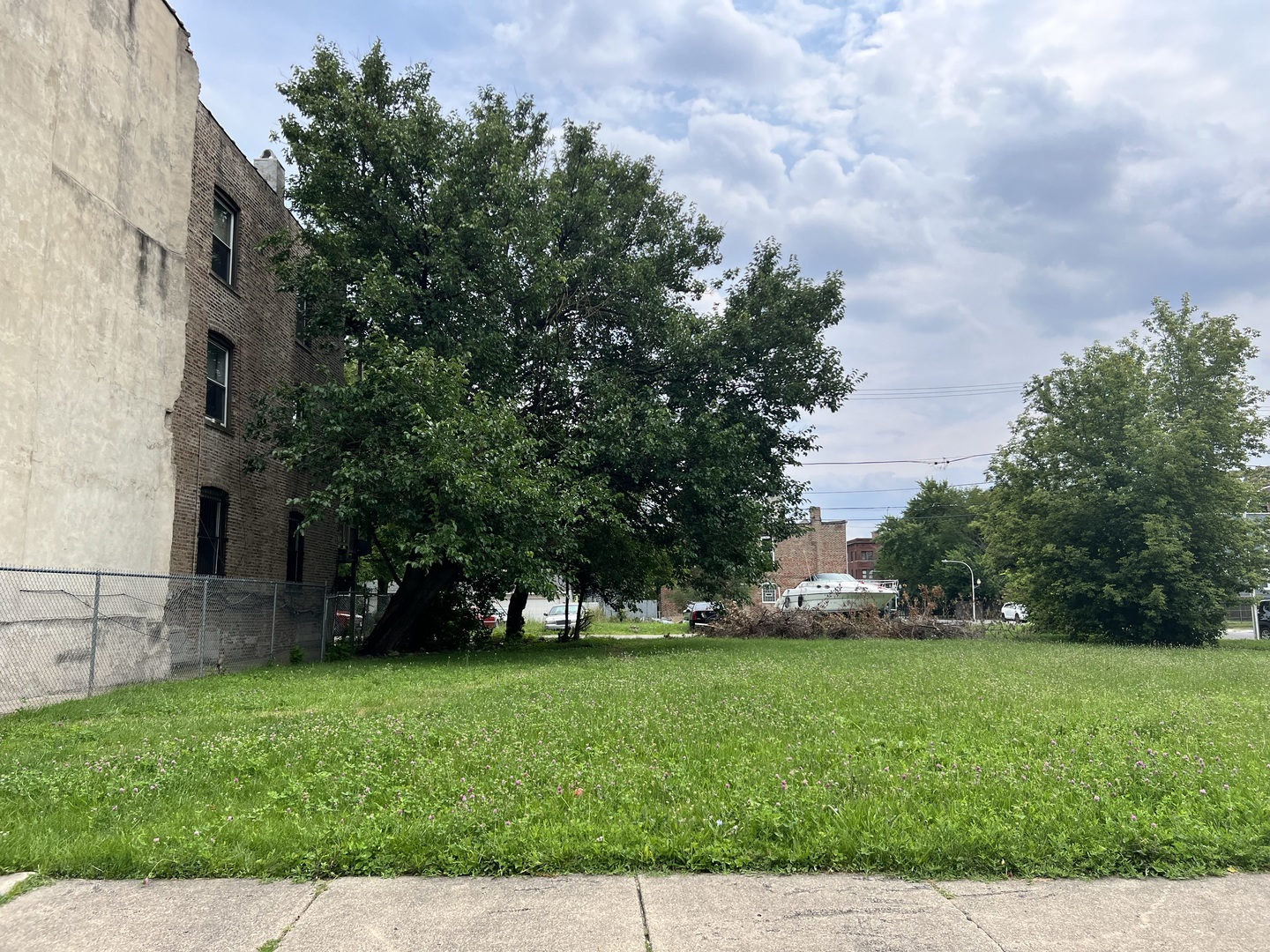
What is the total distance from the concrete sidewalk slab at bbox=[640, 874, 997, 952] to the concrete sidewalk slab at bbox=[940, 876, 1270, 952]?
0.63ft

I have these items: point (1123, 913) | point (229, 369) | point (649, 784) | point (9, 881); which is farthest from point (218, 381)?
point (1123, 913)

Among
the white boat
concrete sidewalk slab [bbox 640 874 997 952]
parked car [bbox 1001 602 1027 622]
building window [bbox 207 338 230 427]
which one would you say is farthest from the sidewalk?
parked car [bbox 1001 602 1027 622]

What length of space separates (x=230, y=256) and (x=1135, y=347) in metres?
30.2

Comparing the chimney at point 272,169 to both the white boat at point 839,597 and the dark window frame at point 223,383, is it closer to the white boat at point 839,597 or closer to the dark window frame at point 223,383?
the dark window frame at point 223,383

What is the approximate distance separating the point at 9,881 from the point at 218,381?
47.1 feet

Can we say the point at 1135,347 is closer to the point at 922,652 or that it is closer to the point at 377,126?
the point at 922,652

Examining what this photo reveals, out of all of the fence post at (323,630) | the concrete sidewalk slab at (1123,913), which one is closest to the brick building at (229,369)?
the fence post at (323,630)

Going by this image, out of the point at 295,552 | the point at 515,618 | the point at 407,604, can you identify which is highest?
the point at 295,552

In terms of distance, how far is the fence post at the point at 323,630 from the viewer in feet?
63.5

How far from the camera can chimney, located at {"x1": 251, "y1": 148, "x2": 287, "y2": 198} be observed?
69.2 ft

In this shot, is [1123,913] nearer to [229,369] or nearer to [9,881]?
[9,881]

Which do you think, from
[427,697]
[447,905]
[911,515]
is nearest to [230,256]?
[427,697]

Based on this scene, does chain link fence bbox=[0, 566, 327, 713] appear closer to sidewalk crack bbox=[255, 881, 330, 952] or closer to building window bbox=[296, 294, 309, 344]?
building window bbox=[296, 294, 309, 344]

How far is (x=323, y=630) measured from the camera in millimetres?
19797
